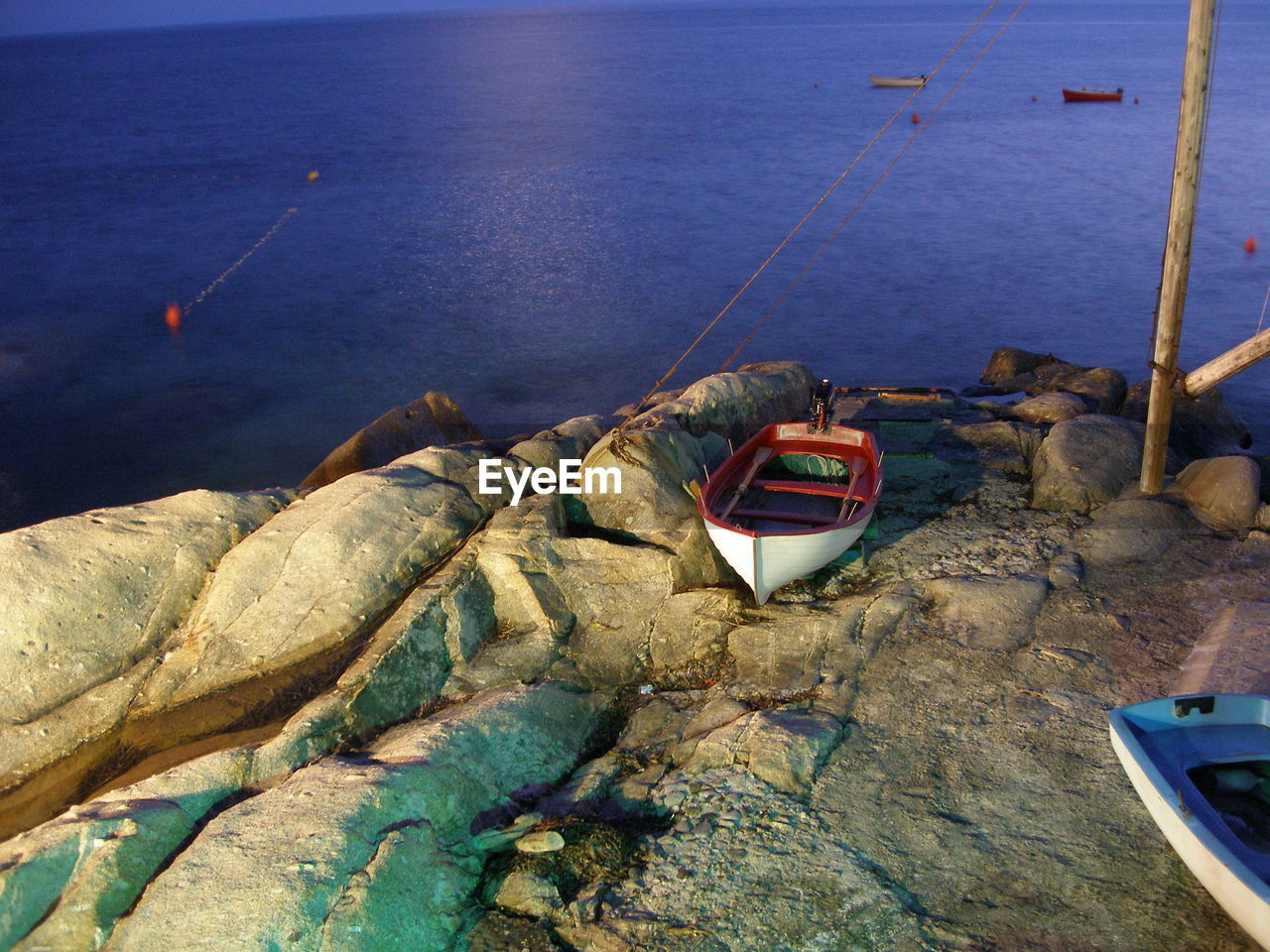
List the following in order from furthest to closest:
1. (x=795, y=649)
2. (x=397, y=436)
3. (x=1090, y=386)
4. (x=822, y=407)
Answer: (x=1090, y=386), (x=397, y=436), (x=822, y=407), (x=795, y=649)

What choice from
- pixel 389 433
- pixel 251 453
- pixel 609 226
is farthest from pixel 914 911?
pixel 609 226

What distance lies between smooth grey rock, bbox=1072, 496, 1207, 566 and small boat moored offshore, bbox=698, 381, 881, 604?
2049 millimetres

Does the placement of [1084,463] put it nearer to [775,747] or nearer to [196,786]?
[775,747]

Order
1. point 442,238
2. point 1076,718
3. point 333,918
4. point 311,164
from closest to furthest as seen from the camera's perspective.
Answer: point 333,918 < point 1076,718 < point 442,238 < point 311,164

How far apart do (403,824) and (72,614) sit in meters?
3.87

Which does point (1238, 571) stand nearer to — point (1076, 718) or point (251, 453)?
point (1076, 718)

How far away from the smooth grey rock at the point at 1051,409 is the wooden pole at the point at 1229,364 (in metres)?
3.58

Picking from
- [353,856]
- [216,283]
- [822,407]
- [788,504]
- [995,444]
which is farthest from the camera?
[216,283]

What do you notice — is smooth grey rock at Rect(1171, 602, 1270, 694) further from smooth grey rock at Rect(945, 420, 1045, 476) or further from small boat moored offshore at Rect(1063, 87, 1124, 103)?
small boat moored offshore at Rect(1063, 87, 1124, 103)

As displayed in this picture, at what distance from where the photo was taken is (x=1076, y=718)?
708 cm

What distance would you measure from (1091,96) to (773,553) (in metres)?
53.5

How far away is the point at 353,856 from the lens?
18.9 feet

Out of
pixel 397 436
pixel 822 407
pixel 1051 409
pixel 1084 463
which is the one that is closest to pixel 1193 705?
pixel 1084 463

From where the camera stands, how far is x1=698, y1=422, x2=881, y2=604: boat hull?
28.4ft
